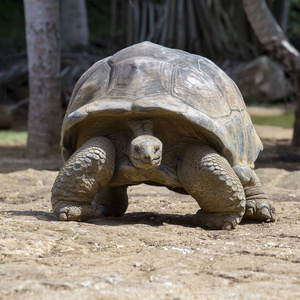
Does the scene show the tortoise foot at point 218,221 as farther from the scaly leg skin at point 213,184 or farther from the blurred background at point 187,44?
the blurred background at point 187,44

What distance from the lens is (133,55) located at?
3.52 m

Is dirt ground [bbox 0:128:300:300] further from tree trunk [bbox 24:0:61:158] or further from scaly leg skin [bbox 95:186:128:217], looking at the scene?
tree trunk [bbox 24:0:61:158]

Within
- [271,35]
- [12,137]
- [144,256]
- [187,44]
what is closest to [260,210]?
[144,256]

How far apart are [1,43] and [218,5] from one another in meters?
7.30

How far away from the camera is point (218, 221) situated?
11.0ft

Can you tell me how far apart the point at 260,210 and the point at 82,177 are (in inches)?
49.7

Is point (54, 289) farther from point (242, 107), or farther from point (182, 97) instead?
point (242, 107)

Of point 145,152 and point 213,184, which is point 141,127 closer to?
point 145,152

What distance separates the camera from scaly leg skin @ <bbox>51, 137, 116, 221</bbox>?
316 centimetres

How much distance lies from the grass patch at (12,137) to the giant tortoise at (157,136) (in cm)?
578

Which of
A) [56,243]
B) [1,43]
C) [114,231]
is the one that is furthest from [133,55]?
[1,43]

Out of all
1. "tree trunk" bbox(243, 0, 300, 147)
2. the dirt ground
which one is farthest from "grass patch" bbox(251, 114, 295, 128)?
the dirt ground

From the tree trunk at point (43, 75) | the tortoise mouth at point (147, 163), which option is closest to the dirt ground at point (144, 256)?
the tortoise mouth at point (147, 163)

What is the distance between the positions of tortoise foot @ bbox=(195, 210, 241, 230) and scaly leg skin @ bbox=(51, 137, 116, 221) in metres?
0.67
